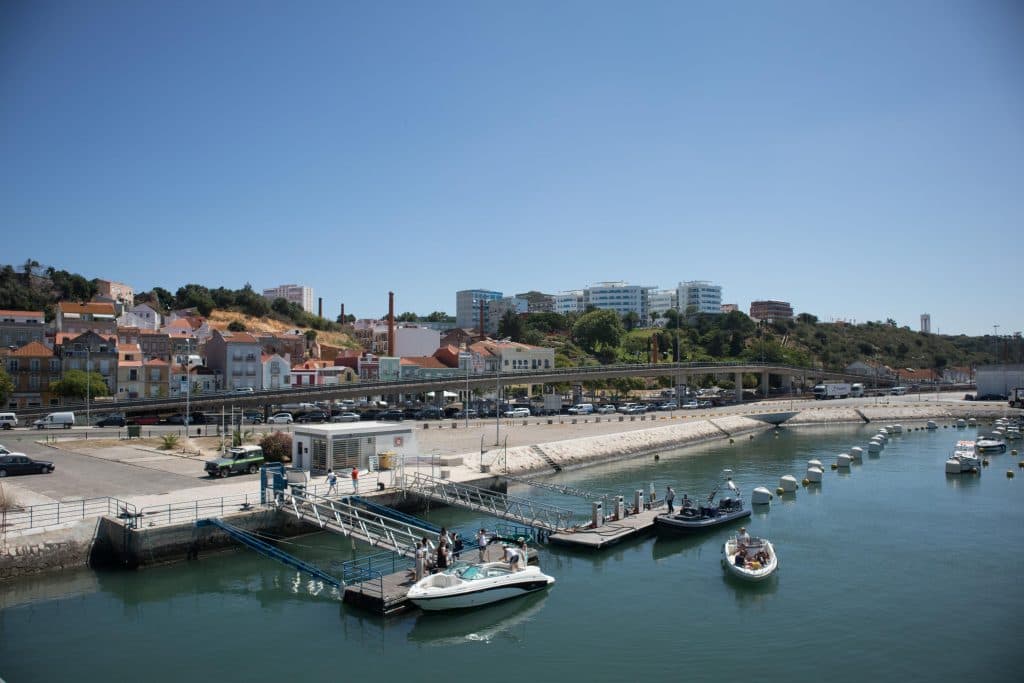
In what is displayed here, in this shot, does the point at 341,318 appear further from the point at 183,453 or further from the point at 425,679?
the point at 425,679

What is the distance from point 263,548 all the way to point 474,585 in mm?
9583

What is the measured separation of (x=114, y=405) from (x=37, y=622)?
48635mm

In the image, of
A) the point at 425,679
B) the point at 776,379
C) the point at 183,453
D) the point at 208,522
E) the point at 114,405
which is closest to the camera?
the point at 425,679

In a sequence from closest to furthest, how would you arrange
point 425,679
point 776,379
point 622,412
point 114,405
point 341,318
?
1. point 425,679
2. point 114,405
3. point 622,412
4. point 776,379
5. point 341,318

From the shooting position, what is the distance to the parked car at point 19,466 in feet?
115

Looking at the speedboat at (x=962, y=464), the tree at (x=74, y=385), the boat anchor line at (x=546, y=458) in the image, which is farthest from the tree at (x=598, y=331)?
the tree at (x=74, y=385)

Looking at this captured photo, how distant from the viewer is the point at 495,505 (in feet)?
108

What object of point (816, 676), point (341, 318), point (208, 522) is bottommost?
point (816, 676)

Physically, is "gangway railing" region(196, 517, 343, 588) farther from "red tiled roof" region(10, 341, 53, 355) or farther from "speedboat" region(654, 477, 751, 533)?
"red tiled roof" region(10, 341, 53, 355)

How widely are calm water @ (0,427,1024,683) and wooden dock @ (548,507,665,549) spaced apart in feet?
1.79

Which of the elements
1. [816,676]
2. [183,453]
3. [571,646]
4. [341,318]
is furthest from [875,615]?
[341,318]

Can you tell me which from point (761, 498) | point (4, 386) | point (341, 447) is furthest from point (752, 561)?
point (4, 386)

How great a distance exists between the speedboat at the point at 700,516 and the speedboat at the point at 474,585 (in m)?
9.26

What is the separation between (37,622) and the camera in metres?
20.9
